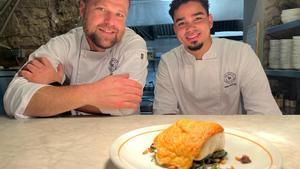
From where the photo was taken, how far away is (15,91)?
3.89ft

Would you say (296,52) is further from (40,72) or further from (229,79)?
(40,72)

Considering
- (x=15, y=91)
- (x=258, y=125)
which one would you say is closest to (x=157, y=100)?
(x=15, y=91)

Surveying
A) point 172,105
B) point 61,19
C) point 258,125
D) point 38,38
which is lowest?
point 172,105

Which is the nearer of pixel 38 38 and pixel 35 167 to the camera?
pixel 35 167

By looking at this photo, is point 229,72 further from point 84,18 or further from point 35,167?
point 35,167

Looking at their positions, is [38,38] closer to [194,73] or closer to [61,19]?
[61,19]

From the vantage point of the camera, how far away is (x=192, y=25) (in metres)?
1.82

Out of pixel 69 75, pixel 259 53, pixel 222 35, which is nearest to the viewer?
pixel 69 75

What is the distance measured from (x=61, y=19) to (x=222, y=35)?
258cm

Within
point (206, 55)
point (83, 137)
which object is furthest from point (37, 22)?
point (83, 137)

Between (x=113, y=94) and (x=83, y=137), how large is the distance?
40 cm

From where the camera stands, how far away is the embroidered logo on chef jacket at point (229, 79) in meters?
1.77

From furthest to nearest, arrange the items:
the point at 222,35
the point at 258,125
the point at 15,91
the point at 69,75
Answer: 1. the point at 222,35
2. the point at 69,75
3. the point at 15,91
4. the point at 258,125

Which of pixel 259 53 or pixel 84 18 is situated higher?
pixel 84 18
